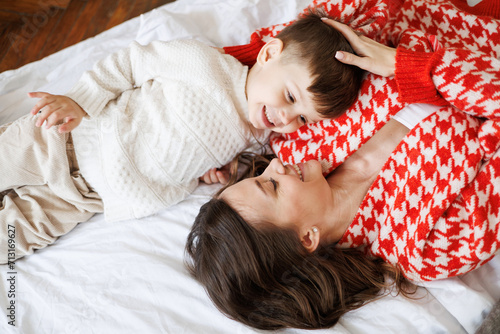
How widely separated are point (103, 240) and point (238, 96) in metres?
0.59

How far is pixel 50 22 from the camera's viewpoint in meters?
1.84

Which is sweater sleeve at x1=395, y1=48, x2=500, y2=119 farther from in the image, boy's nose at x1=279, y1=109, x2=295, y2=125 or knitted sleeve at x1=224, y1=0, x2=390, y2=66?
boy's nose at x1=279, y1=109, x2=295, y2=125

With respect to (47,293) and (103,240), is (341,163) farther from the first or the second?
(47,293)

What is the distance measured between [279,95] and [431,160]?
0.42 metres

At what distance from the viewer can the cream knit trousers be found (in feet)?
3.58

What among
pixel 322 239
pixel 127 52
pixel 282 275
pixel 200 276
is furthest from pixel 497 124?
pixel 127 52

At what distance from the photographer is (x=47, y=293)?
1029 mm

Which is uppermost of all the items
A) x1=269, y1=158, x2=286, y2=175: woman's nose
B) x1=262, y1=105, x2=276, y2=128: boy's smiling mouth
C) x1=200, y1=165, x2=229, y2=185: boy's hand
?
x1=262, y1=105, x2=276, y2=128: boy's smiling mouth

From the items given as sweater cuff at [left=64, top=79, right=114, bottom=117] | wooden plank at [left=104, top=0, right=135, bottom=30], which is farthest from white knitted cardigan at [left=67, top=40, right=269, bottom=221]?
wooden plank at [left=104, top=0, right=135, bottom=30]

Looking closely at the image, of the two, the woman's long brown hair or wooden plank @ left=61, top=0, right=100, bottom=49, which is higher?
wooden plank @ left=61, top=0, right=100, bottom=49

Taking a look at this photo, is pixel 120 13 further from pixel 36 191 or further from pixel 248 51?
pixel 36 191

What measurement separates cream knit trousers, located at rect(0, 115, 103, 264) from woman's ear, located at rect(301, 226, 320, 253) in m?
0.66

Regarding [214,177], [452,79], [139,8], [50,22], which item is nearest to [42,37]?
[50,22]

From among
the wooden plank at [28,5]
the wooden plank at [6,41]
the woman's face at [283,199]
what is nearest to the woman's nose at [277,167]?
the woman's face at [283,199]
